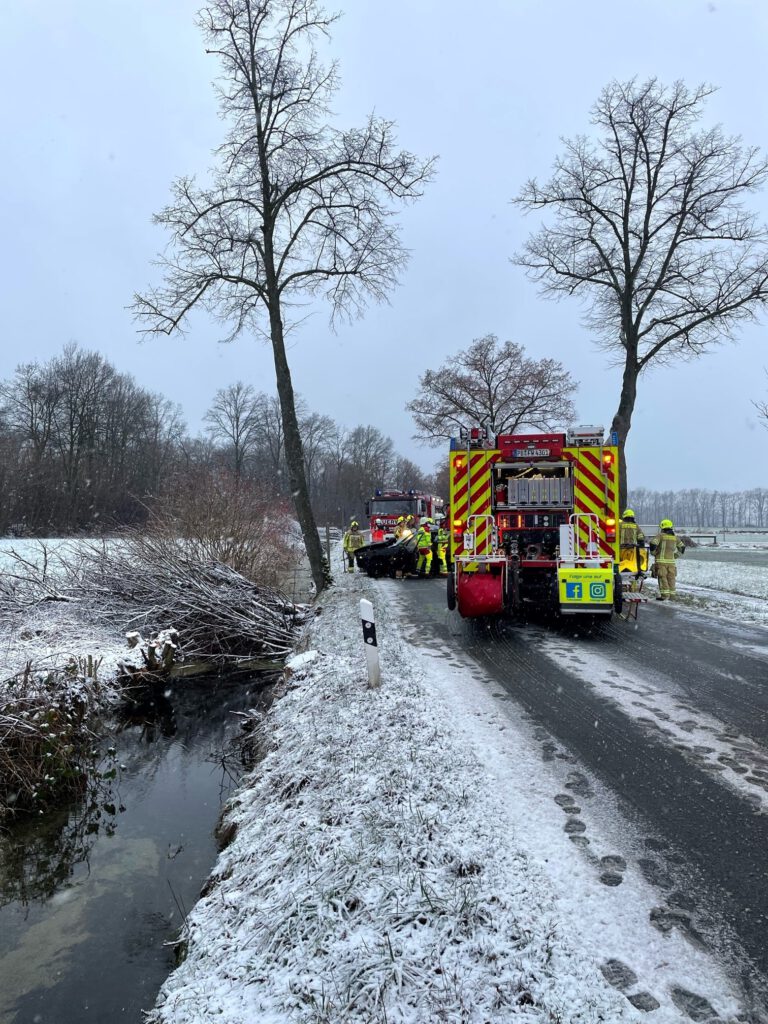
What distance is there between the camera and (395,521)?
78.6ft

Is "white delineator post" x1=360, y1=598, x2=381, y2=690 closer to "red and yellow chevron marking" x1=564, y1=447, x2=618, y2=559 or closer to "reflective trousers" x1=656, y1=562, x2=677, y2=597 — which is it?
"red and yellow chevron marking" x1=564, y1=447, x2=618, y2=559

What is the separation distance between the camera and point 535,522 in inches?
430

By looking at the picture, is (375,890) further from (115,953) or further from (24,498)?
(24,498)

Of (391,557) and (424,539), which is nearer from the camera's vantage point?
(424,539)

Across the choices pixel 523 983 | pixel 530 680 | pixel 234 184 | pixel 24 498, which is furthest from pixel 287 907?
pixel 24 498

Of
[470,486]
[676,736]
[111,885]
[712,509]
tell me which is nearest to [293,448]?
[470,486]

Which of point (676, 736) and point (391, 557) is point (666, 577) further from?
point (676, 736)

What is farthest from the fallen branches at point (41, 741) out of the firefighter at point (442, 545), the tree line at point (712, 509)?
the tree line at point (712, 509)

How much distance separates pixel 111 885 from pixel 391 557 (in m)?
14.3

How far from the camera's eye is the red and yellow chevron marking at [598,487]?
9.80 metres

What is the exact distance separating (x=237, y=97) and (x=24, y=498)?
39.0 metres

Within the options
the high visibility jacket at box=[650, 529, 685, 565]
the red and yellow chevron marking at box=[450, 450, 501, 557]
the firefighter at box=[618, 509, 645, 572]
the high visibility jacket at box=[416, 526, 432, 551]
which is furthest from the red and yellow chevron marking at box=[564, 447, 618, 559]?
the high visibility jacket at box=[416, 526, 432, 551]

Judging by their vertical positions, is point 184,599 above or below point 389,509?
below

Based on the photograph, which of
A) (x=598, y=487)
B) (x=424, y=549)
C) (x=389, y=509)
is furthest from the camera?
(x=389, y=509)
